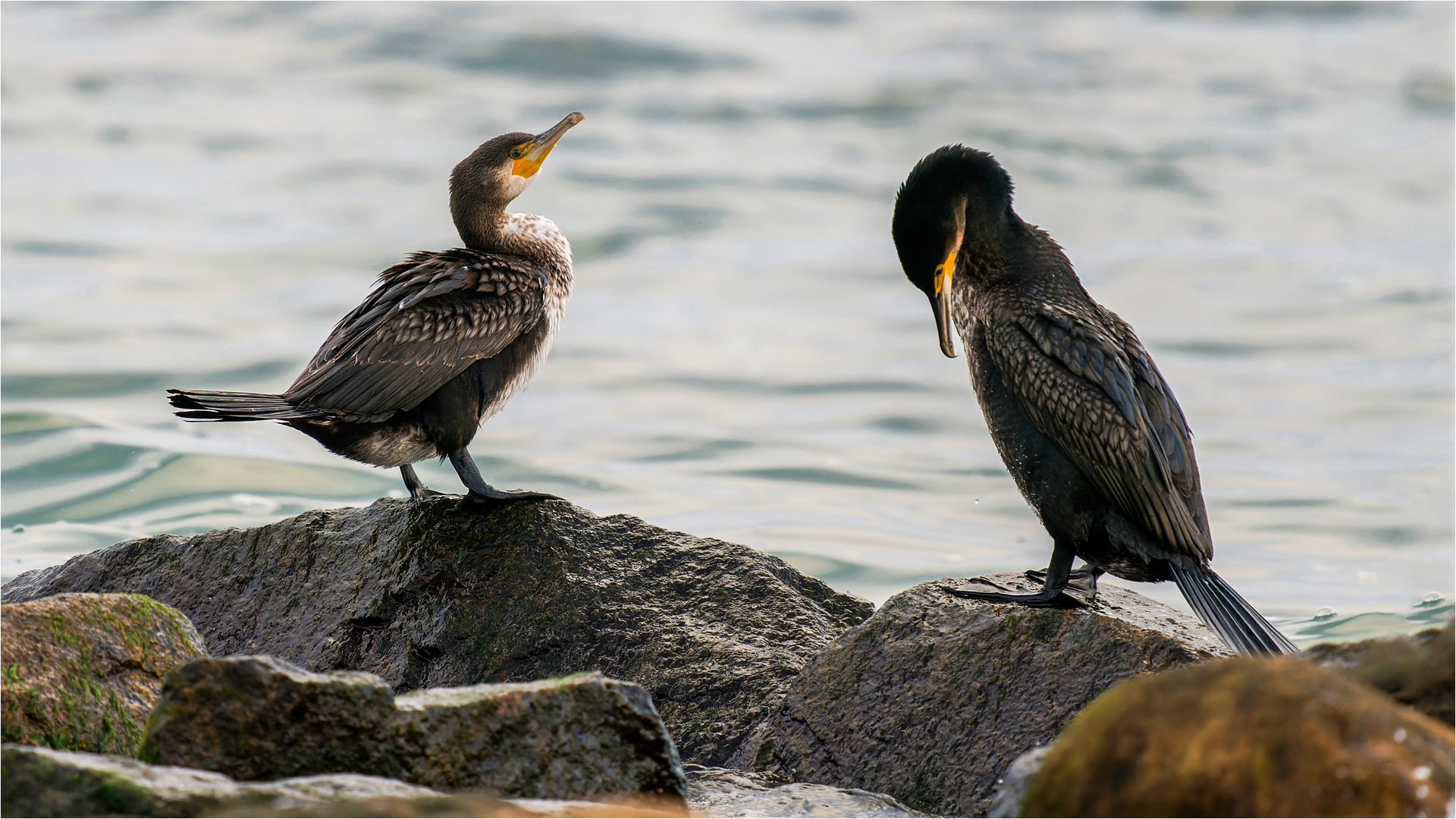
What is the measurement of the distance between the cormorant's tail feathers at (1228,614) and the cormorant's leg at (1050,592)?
0.38 metres

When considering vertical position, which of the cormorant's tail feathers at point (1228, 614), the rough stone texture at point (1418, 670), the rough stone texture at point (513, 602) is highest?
the rough stone texture at point (1418, 670)

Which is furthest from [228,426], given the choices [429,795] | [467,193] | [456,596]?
[429,795]

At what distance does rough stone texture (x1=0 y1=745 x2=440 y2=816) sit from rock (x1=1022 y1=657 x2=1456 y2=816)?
1.53m

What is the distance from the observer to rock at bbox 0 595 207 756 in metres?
3.71

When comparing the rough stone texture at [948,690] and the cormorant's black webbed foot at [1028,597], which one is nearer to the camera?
the rough stone texture at [948,690]

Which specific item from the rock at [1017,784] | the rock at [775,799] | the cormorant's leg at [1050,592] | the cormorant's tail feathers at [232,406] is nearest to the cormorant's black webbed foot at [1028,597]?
the cormorant's leg at [1050,592]

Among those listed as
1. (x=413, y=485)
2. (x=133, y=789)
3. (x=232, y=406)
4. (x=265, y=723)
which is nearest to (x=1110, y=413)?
(x=413, y=485)

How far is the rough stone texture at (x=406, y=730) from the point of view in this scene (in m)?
3.23

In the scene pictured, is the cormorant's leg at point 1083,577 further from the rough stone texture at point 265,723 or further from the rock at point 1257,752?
the rough stone texture at point 265,723

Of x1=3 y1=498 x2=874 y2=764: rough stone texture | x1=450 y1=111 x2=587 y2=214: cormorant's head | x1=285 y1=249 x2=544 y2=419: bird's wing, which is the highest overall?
x1=450 y1=111 x2=587 y2=214: cormorant's head

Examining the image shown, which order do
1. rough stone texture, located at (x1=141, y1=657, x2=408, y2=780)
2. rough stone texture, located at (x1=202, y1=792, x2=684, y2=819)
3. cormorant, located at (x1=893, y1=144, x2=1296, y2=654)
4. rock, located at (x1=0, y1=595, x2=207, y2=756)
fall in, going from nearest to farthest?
rough stone texture, located at (x1=202, y1=792, x2=684, y2=819), rough stone texture, located at (x1=141, y1=657, x2=408, y2=780), rock, located at (x1=0, y1=595, x2=207, y2=756), cormorant, located at (x1=893, y1=144, x2=1296, y2=654)

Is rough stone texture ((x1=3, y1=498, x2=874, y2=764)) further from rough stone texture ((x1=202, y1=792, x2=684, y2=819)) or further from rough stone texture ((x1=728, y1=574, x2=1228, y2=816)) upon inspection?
rough stone texture ((x1=202, y1=792, x2=684, y2=819))

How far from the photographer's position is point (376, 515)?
17.7ft

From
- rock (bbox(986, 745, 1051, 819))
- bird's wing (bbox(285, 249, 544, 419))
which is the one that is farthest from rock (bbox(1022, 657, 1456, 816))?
bird's wing (bbox(285, 249, 544, 419))
